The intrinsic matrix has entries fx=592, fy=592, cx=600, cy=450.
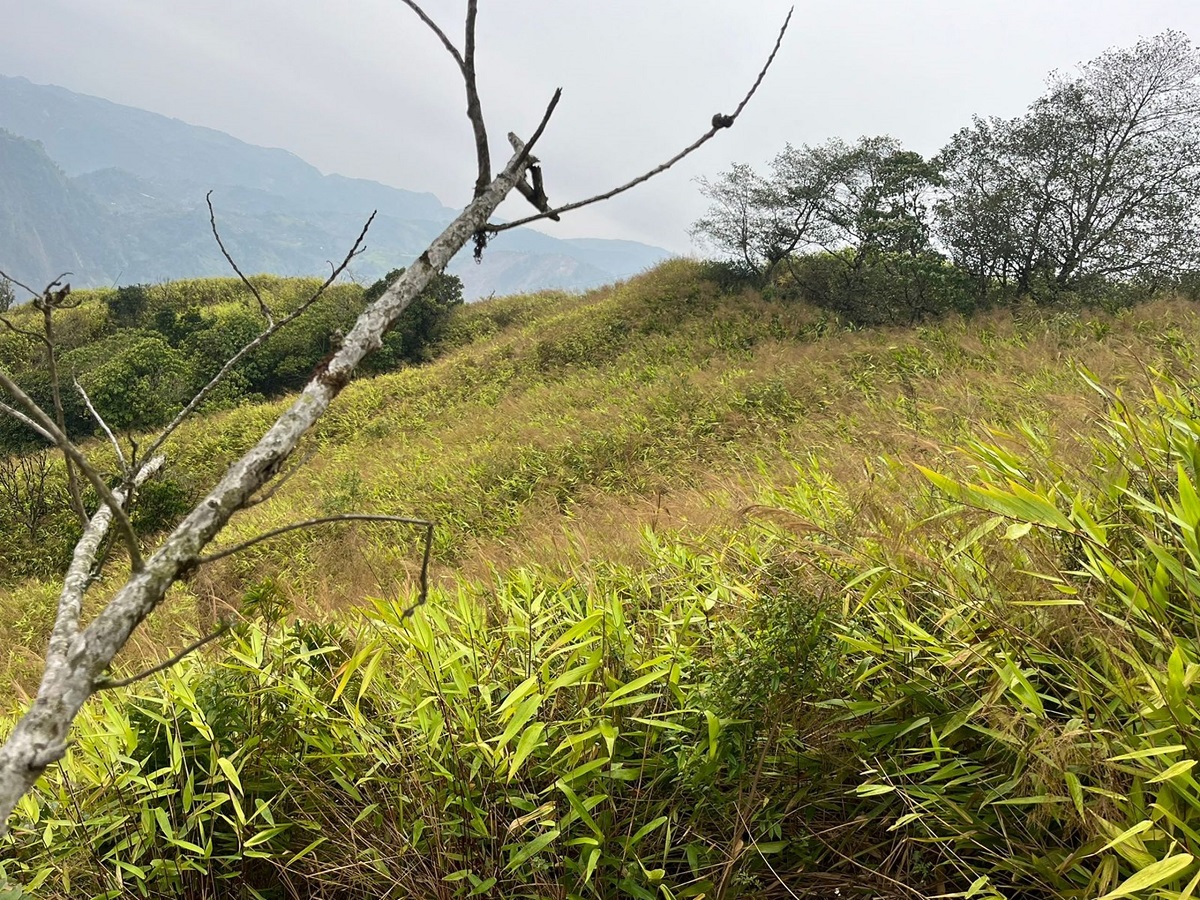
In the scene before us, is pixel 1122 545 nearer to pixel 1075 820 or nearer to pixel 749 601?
pixel 1075 820

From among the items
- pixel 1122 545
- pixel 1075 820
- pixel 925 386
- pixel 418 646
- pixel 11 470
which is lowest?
pixel 11 470

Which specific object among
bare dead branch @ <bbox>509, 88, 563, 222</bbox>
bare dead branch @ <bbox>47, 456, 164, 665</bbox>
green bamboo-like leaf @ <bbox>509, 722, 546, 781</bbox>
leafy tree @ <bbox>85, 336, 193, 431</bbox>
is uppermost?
bare dead branch @ <bbox>509, 88, 563, 222</bbox>

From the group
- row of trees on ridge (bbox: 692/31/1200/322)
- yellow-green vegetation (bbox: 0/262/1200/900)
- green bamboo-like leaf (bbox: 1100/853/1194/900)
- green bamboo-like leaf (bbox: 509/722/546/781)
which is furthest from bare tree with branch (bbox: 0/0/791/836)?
row of trees on ridge (bbox: 692/31/1200/322)

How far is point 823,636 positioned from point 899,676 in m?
0.21

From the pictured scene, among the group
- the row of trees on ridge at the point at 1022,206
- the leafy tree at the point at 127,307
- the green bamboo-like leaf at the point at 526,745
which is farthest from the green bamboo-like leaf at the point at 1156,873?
the leafy tree at the point at 127,307

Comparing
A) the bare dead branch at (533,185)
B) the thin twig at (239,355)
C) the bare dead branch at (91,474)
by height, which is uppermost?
the bare dead branch at (533,185)

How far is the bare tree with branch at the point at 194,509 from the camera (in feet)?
2.11

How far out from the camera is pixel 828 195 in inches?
538

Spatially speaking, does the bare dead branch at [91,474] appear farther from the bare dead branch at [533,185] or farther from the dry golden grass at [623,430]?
the dry golden grass at [623,430]

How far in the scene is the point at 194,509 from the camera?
87 centimetres

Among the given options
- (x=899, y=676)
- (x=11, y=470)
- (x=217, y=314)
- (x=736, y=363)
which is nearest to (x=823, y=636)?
(x=899, y=676)

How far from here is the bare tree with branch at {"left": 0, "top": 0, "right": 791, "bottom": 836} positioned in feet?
2.11

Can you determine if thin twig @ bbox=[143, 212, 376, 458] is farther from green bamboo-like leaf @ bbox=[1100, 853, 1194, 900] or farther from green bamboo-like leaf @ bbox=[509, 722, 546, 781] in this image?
green bamboo-like leaf @ bbox=[1100, 853, 1194, 900]

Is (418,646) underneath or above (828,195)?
underneath
